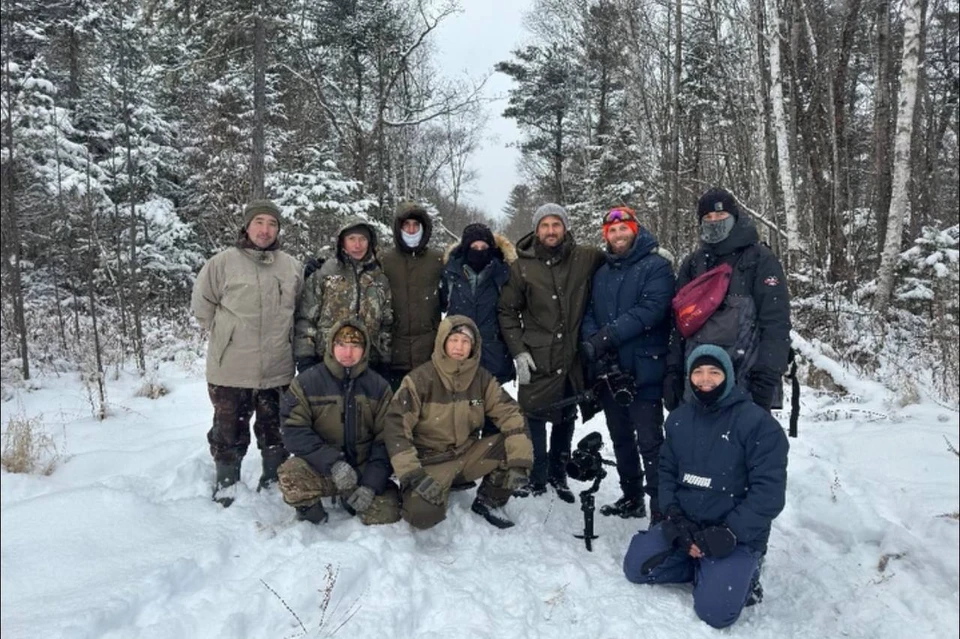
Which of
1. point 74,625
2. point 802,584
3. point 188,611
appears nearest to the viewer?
point 74,625

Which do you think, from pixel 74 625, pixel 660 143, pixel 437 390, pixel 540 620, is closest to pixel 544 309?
pixel 437 390

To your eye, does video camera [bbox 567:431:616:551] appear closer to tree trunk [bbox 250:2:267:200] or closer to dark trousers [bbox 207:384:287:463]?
dark trousers [bbox 207:384:287:463]

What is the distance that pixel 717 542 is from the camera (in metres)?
3.21

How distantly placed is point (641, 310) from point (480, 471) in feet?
4.99

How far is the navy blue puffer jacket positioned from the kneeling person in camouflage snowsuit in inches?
64.9

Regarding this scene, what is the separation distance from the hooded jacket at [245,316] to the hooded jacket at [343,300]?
0.51 ft

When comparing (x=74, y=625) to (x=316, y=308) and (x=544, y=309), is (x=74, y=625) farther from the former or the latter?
(x=544, y=309)

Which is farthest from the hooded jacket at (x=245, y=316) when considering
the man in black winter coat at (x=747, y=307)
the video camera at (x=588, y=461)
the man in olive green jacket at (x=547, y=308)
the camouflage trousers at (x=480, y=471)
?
the man in black winter coat at (x=747, y=307)

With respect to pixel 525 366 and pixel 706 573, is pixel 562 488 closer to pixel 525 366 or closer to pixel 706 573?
pixel 525 366

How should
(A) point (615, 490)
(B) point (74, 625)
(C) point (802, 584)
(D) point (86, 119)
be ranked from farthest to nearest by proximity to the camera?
(D) point (86, 119)
(A) point (615, 490)
(C) point (802, 584)
(B) point (74, 625)

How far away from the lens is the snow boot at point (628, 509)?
14.3 feet

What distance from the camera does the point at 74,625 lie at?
8.38 feet

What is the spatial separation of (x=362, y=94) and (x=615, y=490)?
1669 centimetres

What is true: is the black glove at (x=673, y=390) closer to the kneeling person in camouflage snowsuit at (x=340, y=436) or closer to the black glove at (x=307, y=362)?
the kneeling person in camouflage snowsuit at (x=340, y=436)
